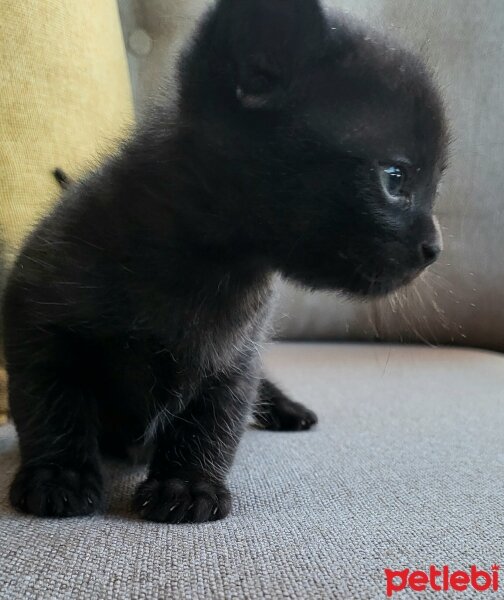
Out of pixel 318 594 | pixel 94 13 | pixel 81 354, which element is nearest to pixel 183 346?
pixel 81 354

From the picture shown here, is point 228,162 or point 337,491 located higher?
point 228,162

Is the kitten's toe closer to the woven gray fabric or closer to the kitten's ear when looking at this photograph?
the woven gray fabric

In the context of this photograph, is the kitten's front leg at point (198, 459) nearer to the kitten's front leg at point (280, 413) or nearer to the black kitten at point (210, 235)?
the black kitten at point (210, 235)

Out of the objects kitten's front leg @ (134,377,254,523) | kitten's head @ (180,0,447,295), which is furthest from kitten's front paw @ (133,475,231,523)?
kitten's head @ (180,0,447,295)

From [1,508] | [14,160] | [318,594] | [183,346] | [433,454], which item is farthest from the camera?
[14,160]

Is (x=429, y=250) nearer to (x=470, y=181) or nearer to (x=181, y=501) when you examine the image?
(x=181, y=501)

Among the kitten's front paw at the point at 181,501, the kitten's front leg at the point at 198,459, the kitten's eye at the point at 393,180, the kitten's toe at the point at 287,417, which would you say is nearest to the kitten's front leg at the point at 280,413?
the kitten's toe at the point at 287,417

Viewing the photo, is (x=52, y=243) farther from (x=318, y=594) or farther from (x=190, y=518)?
(x=318, y=594)
